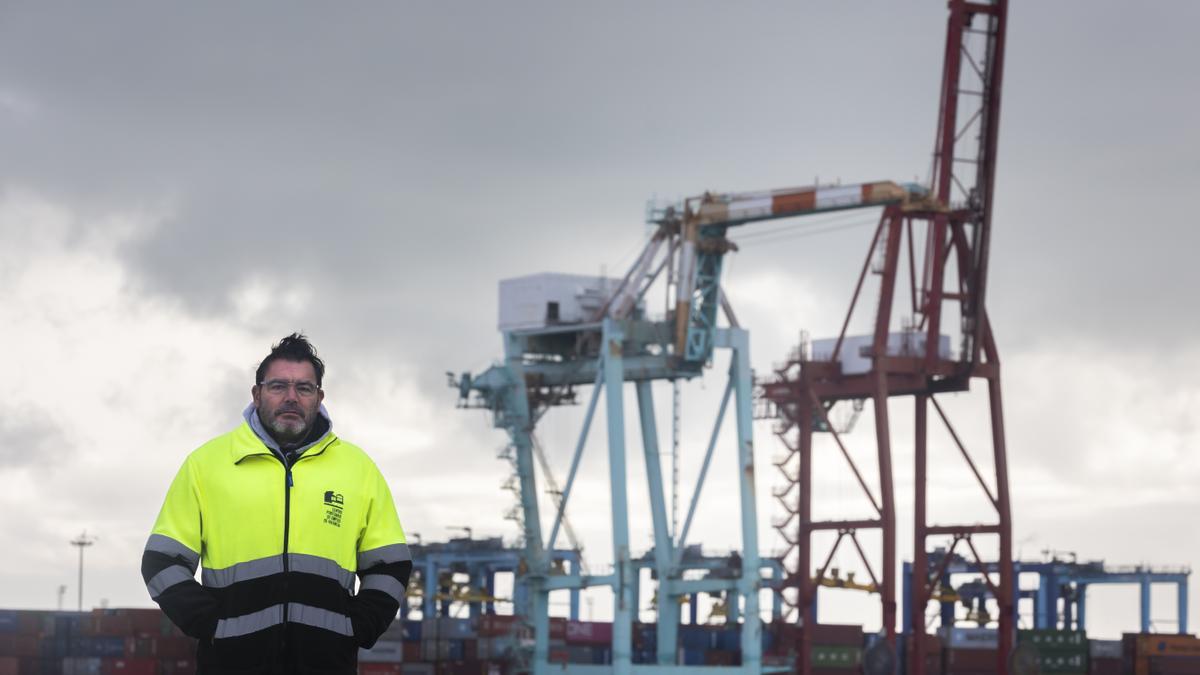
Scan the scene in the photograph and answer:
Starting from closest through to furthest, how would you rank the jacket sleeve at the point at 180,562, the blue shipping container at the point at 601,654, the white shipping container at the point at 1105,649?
1. the jacket sleeve at the point at 180,562
2. the blue shipping container at the point at 601,654
3. the white shipping container at the point at 1105,649

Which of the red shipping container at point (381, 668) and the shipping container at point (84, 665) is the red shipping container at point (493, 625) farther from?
the shipping container at point (84, 665)

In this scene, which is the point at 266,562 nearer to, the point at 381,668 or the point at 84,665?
the point at 84,665

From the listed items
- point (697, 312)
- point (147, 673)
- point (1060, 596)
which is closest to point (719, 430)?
point (697, 312)

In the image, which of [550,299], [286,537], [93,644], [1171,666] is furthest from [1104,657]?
[286,537]

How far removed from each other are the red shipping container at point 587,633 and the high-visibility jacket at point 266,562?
7942 cm

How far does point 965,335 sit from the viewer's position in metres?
71.4

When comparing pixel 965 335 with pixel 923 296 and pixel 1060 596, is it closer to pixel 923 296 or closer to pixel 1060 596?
pixel 923 296

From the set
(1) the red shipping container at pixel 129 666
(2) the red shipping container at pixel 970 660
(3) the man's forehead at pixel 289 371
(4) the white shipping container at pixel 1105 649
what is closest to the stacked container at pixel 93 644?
(1) the red shipping container at pixel 129 666

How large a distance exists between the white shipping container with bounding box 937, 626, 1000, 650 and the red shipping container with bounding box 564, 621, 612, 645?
49.7ft

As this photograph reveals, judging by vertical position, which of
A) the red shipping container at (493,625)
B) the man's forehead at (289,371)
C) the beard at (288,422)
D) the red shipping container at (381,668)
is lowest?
the red shipping container at (381,668)

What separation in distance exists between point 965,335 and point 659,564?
45.0 feet

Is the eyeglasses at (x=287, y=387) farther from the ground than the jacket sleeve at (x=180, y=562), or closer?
farther from the ground

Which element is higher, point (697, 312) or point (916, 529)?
point (697, 312)

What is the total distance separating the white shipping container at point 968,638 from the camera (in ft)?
297
